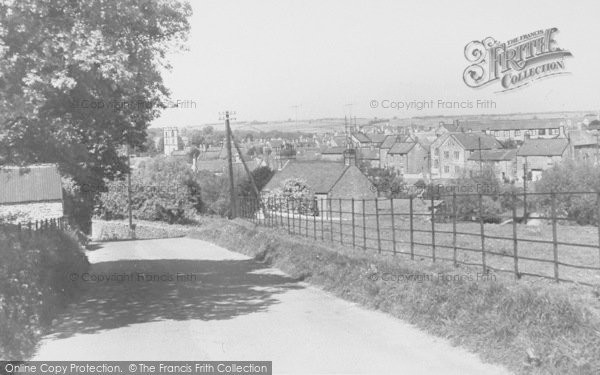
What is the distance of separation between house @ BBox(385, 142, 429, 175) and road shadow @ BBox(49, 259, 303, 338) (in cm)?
9171

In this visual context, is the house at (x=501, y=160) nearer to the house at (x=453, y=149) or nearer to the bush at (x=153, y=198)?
the house at (x=453, y=149)

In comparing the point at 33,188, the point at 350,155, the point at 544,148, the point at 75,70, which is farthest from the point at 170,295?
the point at 544,148

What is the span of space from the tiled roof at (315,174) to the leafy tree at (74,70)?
50548 mm

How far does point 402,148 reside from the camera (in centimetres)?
11794

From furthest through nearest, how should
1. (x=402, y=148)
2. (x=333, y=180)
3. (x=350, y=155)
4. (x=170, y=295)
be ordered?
1. (x=402, y=148)
2. (x=350, y=155)
3. (x=333, y=180)
4. (x=170, y=295)

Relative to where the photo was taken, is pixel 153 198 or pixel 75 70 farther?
pixel 153 198

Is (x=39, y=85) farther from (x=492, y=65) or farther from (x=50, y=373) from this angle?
(x=492, y=65)

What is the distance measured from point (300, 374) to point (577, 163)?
62256 mm

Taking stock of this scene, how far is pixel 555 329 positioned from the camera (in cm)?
752

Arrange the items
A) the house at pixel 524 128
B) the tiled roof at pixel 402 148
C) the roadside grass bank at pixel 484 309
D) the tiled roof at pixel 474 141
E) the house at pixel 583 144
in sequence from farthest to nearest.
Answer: the house at pixel 524 128, the tiled roof at pixel 402 148, the tiled roof at pixel 474 141, the house at pixel 583 144, the roadside grass bank at pixel 484 309

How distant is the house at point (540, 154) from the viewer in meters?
81.6

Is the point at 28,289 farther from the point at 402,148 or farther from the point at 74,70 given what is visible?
the point at 402,148

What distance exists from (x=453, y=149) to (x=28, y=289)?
9180cm

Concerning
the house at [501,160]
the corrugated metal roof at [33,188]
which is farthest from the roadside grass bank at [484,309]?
the house at [501,160]
